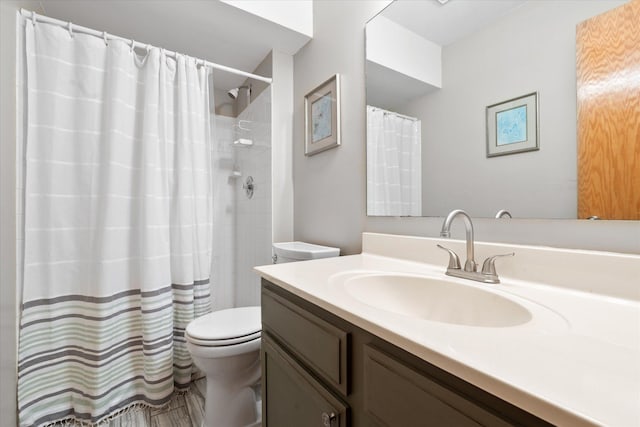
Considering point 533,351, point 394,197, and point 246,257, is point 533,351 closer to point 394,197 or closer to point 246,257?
point 394,197

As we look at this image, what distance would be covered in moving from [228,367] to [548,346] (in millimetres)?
1233

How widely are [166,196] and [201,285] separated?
574 millimetres

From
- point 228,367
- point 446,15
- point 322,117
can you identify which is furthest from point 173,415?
point 446,15

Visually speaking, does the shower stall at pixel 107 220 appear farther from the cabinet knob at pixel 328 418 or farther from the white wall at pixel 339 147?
the cabinet knob at pixel 328 418

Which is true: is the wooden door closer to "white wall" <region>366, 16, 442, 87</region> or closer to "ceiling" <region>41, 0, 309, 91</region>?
"white wall" <region>366, 16, 442, 87</region>

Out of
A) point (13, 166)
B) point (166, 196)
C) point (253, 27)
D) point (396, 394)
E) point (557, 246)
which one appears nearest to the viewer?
point (396, 394)

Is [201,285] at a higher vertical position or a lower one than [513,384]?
lower

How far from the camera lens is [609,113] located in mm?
675

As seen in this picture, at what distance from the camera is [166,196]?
5.15 ft

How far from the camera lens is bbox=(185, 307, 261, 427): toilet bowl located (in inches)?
48.8

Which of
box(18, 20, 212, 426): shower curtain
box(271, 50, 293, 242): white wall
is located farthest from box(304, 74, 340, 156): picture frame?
box(18, 20, 212, 426): shower curtain

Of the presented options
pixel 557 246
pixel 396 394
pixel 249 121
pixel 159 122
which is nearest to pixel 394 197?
pixel 557 246

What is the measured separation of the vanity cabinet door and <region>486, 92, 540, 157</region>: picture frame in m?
0.85

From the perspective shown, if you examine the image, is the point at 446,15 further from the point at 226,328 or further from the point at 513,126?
the point at 226,328
